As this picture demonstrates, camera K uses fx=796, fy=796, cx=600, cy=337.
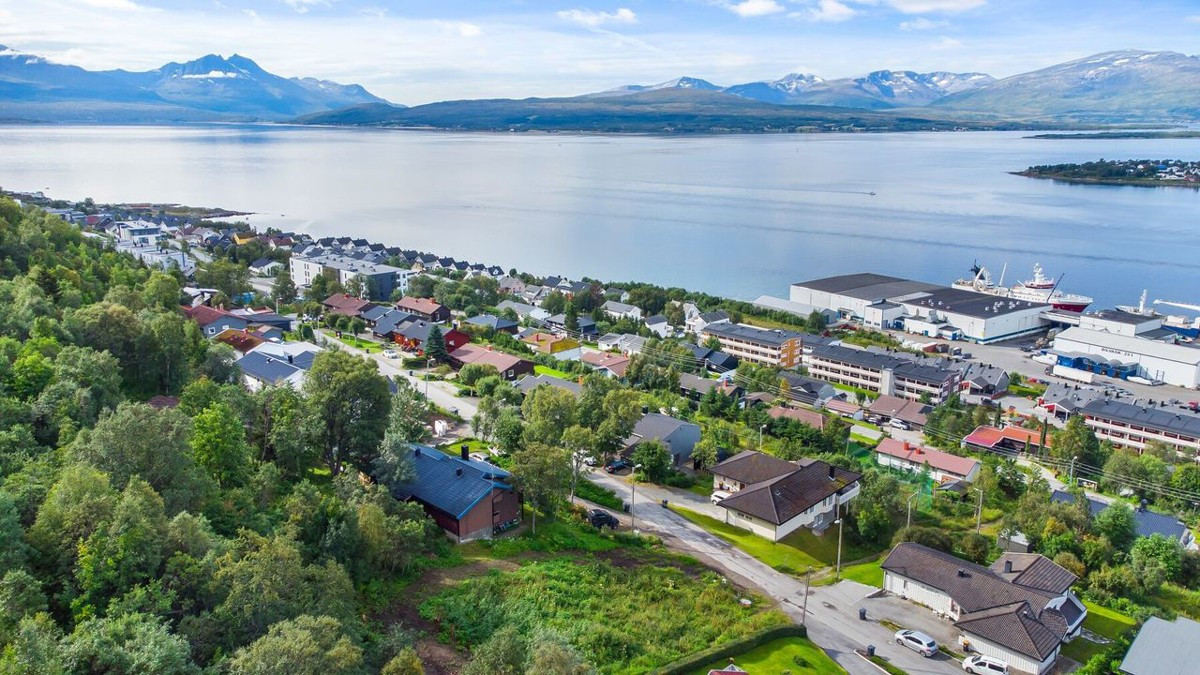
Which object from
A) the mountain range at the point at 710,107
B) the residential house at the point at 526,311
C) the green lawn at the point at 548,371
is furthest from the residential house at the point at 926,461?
the mountain range at the point at 710,107

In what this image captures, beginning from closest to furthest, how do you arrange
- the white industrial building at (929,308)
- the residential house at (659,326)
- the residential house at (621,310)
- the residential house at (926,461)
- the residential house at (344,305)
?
the residential house at (926,461) < the residential house at (344,305) < the residential house at (659,326) < the residential house at (621,310) < the white industrial building at (929,308)

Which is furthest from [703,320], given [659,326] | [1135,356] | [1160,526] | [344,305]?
[1160,526]

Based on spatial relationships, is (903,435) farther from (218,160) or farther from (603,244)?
(218,160)

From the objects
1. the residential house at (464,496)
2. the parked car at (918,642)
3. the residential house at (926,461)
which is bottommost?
the residential house at (926,461)

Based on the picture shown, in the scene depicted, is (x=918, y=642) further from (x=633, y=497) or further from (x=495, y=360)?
(x=495, y=360)

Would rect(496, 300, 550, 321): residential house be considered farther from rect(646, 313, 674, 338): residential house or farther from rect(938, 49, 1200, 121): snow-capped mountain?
rect(938, 49, 1200, 121): snow-capped mountain

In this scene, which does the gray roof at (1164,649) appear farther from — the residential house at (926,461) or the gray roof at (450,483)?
the gray roof at (450,483)

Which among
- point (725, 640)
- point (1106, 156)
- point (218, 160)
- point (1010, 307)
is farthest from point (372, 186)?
point (1106, 156)
